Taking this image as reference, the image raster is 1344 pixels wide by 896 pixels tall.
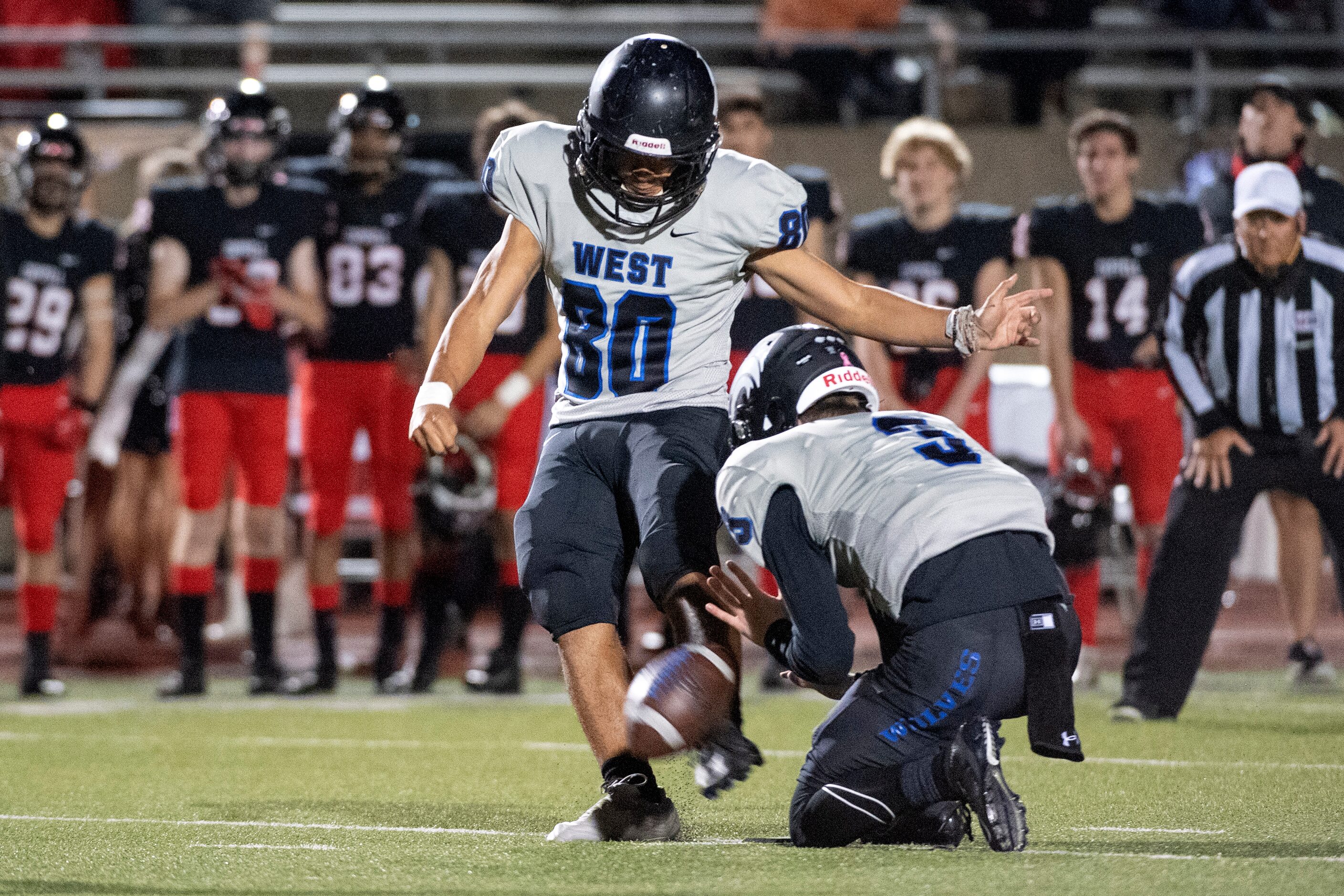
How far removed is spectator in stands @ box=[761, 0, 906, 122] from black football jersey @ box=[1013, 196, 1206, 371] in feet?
11.9

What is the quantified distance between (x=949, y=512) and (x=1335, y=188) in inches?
179

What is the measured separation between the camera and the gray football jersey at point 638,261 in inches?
162

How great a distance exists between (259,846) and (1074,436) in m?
3.97

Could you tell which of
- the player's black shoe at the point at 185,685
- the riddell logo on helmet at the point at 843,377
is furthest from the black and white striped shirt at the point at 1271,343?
the player's black shoe at the point at 185,685

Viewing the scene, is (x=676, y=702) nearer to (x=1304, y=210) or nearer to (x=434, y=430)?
(x=434, y=430)

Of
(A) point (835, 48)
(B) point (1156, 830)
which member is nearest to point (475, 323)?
(B) point (1156, 830)

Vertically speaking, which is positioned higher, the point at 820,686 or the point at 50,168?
the point at 50,168

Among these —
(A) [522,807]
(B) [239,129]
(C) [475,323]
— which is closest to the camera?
(C) [475,323]

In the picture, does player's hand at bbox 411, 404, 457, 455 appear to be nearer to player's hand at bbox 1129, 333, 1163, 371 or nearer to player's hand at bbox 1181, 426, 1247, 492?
player's hand at bbox 1181, 426, 1247, 492

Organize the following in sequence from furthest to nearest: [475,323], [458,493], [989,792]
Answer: [458,493]
[475,323]
[989,792]

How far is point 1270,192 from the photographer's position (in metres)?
5.94

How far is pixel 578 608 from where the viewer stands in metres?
3.92

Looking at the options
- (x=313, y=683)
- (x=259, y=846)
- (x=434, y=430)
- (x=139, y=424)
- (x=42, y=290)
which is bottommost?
(x=313, y=683)

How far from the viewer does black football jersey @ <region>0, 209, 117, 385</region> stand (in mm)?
7312
